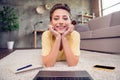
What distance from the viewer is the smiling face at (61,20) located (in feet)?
4.01

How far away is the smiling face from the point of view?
122 centimetres

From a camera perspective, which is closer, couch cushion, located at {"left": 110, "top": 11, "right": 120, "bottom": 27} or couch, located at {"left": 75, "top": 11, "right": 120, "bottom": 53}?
couch, located at {"left": 75, "top": 11, "right": 120, "bottom": 53}

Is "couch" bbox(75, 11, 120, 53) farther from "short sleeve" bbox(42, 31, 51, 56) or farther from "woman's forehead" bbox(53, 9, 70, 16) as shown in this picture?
"short sleeve" bbox(42, 31, 51, 56)

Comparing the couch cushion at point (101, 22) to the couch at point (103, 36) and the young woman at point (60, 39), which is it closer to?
the couch at point (103, 36)

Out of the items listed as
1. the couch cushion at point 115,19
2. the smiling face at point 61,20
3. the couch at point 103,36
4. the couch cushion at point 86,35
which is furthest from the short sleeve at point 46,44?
the couch cushion at point 115,19

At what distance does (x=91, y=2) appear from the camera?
595cm

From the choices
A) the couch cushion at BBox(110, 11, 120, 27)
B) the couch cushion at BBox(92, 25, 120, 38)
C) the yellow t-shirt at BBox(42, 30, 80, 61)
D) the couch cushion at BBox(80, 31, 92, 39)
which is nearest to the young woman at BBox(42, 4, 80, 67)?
the yellow t-shirt at BBox(42, 30, 80, 61)

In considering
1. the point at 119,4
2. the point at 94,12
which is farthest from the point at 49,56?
→ the point at 94,12

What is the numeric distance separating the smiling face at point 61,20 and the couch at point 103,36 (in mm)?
1124

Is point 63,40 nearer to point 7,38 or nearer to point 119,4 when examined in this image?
point 119,4

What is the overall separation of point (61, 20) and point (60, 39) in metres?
0.16

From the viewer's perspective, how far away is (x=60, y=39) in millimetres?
1225

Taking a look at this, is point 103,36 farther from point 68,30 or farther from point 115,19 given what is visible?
point 68,30

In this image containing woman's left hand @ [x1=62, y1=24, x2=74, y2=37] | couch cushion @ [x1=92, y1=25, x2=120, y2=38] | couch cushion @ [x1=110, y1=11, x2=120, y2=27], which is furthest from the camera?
couch cushion @ [x1=110, y1=11, x2=120, y2=27]
